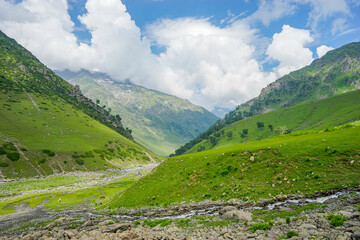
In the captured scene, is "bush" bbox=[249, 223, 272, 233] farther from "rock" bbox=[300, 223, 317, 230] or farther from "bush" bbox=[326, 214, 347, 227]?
"bush" bbox=[326, 214, 347, 227]

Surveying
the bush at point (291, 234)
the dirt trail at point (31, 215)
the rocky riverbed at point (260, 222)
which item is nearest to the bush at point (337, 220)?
the rocky riverbed at point (260, 222)

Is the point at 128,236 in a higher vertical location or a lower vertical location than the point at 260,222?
lower

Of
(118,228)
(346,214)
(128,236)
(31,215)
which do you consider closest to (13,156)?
(31,215)

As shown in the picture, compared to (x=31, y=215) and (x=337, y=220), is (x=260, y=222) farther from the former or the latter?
(x=31, y=215)

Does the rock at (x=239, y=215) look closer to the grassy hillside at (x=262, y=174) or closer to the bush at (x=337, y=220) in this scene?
the grassy hillside at (x=262, y=174)

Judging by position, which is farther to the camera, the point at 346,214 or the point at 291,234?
the point at 346,214

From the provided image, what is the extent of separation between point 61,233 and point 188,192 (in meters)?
20.8

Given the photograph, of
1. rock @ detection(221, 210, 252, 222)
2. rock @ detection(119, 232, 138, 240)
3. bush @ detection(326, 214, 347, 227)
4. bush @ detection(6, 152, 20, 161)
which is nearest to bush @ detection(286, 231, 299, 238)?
bush @ detection(326, 214, 347, 227)

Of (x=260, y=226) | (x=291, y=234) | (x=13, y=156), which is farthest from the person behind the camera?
(x=13, y=156)

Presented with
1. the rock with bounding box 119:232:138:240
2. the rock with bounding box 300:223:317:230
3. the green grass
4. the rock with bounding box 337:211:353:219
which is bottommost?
the green grass

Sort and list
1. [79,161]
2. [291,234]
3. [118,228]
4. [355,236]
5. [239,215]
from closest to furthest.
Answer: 1. [355,236]
2. [291,234]
3. [239,215]
4. [118,228]
5. [79,161]

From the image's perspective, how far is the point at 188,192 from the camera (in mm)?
35188

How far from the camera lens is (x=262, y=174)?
30547mm

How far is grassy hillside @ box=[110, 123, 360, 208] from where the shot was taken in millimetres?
25594
